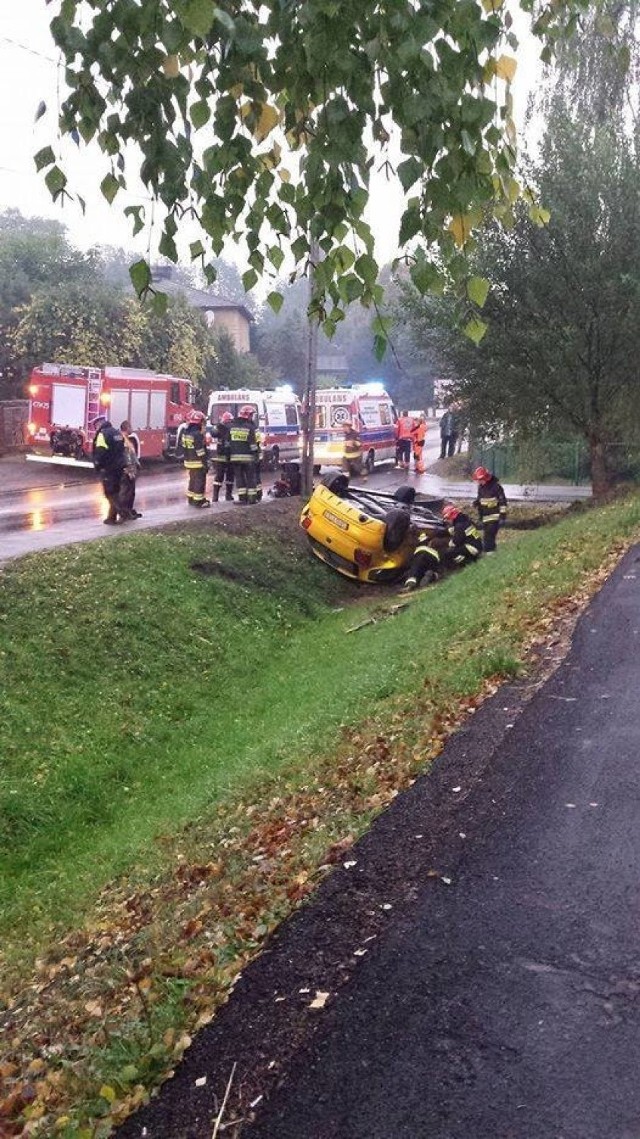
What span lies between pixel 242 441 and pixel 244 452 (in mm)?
240

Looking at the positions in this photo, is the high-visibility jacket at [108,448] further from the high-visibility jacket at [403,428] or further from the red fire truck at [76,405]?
the high-visibility jacket at [403,428]

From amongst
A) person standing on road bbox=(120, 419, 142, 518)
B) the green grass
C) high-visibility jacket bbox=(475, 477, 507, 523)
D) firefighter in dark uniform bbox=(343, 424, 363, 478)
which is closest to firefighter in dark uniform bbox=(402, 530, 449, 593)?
the green grass

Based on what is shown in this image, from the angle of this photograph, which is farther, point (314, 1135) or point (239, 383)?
point (239, 383)

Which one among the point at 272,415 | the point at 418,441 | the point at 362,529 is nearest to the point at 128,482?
the point at 362,529

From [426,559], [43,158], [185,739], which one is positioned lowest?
[185,739]

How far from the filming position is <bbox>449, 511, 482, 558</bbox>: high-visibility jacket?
1595cm

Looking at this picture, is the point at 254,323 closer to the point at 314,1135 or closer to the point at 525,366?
the point at 525,366

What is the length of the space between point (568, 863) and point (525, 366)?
15.9 metres

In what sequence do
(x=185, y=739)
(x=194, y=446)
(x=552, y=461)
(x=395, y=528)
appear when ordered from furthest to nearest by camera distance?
(x=552, y=461)
(x=194, y=446)
(x=395, y=528)
(x=185, y=739)

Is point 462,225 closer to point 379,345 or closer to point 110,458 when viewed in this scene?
point 379,345

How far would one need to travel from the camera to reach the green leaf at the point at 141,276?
379cm

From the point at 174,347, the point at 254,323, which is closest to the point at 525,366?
the point at 174,347

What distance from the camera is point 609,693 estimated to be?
7.25m

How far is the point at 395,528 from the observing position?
15.6 meters
